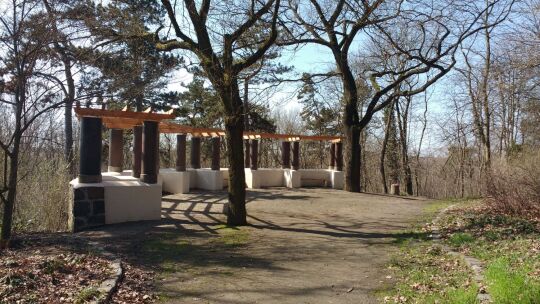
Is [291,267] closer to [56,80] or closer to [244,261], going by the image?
[244,261]

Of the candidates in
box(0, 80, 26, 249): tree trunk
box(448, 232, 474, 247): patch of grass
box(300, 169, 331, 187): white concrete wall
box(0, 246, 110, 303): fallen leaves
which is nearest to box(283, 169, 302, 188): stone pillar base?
box(300, 169, 331, 187): white concrete wall

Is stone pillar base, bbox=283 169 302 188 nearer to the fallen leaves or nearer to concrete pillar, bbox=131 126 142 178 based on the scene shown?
concrete pillar, bbox=131 126 142 178

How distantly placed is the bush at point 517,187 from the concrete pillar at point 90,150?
857 centimetres

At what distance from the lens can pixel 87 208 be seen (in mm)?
9727

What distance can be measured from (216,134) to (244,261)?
11.3 meters

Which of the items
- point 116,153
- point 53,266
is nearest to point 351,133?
point 116,153

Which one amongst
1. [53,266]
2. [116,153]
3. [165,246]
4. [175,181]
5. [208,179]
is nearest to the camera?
[53,266]

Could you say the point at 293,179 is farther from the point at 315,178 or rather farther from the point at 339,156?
the point at 339,156

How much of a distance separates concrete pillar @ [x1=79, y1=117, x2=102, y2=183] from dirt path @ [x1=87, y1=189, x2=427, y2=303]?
4.11ft

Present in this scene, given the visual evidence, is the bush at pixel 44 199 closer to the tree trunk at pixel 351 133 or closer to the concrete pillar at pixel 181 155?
the concrete pillar at pixel 181 155

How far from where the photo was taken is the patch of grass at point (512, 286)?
407 centimetres

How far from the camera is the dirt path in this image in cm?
540

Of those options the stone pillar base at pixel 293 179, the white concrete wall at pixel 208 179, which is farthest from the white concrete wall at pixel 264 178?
the white concrete wall at pixel 208 179

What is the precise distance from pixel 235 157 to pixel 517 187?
233 inches
